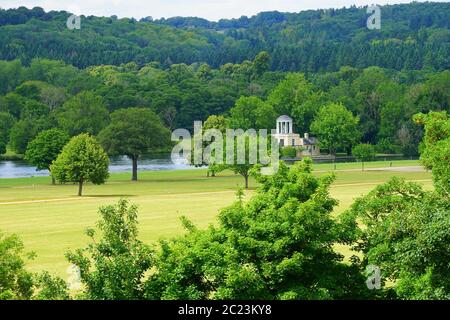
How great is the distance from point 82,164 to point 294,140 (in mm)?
71479

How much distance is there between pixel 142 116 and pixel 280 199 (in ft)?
269

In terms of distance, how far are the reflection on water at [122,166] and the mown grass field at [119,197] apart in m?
7.90

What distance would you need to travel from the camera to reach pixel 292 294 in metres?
28.9

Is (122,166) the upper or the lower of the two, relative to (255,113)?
lower

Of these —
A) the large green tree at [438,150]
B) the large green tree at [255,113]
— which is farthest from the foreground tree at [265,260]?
the large green tree at [255,113]

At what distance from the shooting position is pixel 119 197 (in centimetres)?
7969

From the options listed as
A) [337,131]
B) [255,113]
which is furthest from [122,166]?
[255,113]

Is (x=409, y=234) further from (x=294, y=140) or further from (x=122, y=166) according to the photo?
(x=294, y=140)

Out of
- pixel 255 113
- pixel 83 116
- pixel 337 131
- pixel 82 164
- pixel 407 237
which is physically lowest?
pixel 82 164

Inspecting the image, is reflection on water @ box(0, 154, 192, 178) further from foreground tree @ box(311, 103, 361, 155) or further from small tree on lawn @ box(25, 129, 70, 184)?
foreground tree @ box(311, 103, 361, 155)

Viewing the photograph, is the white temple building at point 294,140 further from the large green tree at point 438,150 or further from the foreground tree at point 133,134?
the large green tree at point 438,150

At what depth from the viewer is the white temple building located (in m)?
154

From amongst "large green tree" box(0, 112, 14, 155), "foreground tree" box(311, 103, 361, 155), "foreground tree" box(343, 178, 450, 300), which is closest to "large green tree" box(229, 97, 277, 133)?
"foreground tree" box(311, 103, 361, 155)

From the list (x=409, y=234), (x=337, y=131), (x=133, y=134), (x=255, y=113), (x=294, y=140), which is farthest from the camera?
(x=255, y=113)
